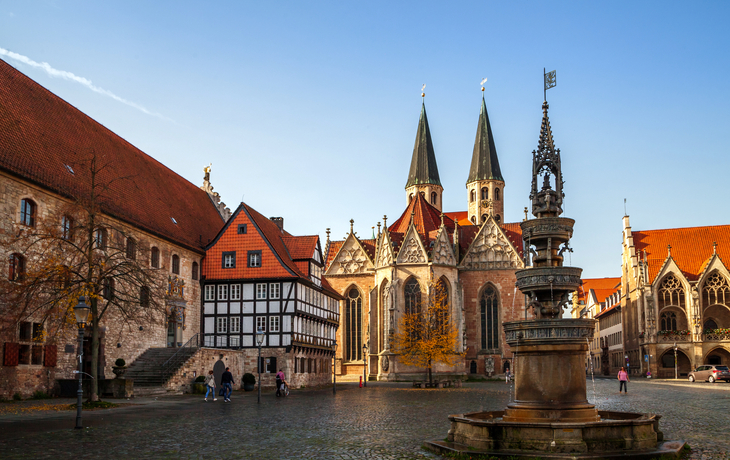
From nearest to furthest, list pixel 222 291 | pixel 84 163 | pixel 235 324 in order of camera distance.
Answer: pixel 84 163, pixel 235 324, pixel 222 291

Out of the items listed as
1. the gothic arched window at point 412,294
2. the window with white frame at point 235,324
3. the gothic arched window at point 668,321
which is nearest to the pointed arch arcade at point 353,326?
the gothic arched window at point 412,294

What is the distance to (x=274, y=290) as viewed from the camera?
1633 inches

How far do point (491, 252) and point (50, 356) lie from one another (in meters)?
43.2

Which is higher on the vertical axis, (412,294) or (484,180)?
(484,180)

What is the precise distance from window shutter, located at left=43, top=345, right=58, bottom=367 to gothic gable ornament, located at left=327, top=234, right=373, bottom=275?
126 ft

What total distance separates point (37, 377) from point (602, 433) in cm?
2340

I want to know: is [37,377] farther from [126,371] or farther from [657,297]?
[657,297]

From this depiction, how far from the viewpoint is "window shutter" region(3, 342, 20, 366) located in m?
25.9

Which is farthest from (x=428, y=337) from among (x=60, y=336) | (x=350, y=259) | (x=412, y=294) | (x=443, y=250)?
(x=60, y=336)

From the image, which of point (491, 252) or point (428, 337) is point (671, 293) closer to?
point (491, 252)

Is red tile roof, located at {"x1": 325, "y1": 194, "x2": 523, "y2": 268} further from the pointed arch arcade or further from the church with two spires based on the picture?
the pointed arch arcade

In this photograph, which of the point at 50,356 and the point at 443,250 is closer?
the point at 50,356

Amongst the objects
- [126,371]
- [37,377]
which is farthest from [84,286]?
[126,371]

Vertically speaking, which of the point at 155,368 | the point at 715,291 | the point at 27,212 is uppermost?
the point at 27,212
